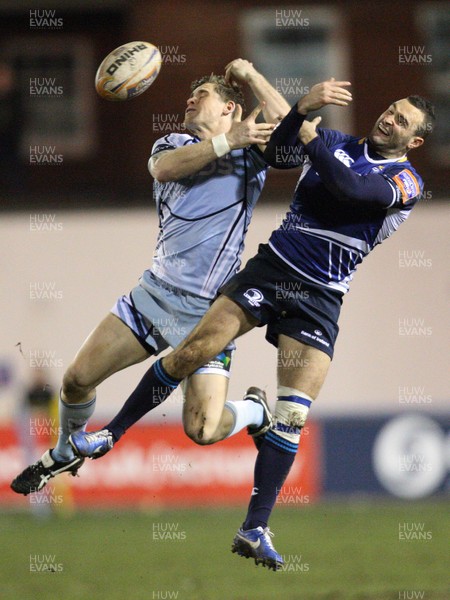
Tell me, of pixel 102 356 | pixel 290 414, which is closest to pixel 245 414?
pixel 290 414

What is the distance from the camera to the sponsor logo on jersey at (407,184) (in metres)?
6.66

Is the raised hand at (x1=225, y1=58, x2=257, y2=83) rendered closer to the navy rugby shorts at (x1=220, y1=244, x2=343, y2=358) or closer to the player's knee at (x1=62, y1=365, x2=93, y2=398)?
the navy rugby shorts at (x1=220, y1=244, x2=343, y2=358)

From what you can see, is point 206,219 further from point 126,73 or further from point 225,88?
point 126,73

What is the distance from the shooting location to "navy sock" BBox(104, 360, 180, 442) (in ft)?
23.0

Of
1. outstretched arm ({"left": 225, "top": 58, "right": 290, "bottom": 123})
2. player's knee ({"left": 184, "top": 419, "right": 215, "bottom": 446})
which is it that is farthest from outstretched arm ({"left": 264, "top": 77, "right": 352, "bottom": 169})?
player's knee ({"left": 184, "top": 419, "right": 215, "bottom": 446})

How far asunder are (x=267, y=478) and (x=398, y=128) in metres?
2.28

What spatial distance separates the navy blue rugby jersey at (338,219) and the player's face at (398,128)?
3.6 inches

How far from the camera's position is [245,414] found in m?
7.41

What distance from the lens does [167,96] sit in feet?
60.1

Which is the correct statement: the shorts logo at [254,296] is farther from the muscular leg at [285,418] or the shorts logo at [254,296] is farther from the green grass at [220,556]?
the green grass at [220,556]

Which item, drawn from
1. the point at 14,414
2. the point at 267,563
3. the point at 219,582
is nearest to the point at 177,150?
the point at 267,563

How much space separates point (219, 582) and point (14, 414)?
6958 mm

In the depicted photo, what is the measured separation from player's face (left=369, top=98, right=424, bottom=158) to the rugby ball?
154cm

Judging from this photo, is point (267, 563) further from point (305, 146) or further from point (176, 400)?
point (176, 400)
